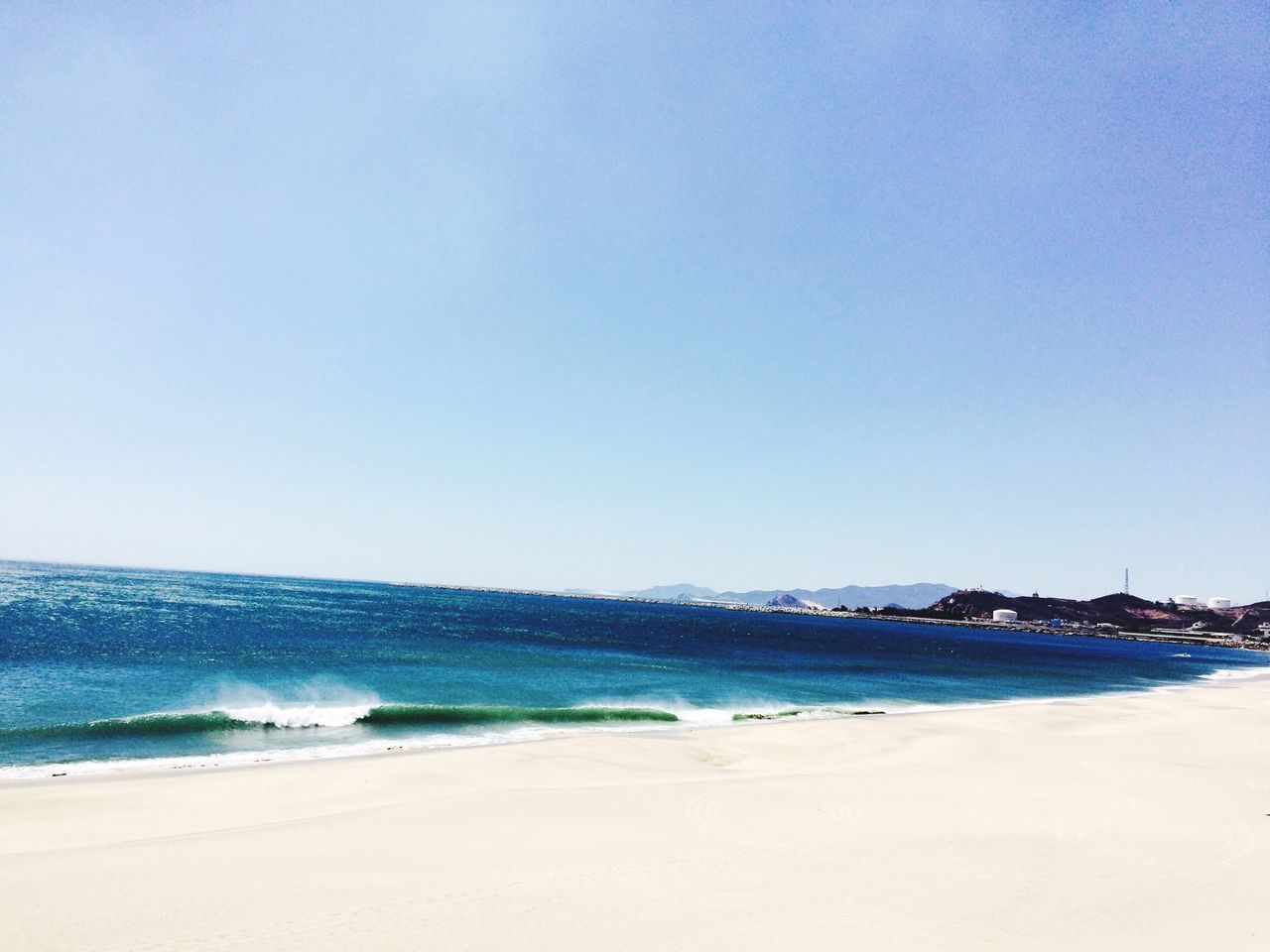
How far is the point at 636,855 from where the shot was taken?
10016mm

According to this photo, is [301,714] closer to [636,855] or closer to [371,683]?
[371,683]

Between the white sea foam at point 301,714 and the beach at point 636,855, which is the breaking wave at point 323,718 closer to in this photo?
the white sea foam at point 301,714

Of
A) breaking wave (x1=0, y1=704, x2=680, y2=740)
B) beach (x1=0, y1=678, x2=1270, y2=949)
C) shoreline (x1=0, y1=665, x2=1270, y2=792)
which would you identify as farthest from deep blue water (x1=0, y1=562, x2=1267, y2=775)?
beach (x1=0, y1=678, x2=1270, y2=949)

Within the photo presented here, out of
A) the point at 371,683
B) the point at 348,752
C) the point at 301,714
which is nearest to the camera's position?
the point at 348,752

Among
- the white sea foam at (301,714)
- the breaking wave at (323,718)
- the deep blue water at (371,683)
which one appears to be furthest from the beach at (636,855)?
the white sea foam at (301,714)

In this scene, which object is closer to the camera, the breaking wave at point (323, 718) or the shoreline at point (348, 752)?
the shoreline at point (348, 752)

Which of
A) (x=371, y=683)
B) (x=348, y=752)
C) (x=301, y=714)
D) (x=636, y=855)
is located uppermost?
(x=636, y=855)

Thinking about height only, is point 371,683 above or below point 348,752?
below

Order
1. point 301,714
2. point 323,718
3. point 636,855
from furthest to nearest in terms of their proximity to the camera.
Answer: point 301,714 < point 323,718 < point 636,855

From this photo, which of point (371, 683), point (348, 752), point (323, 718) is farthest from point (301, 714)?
point (371, 683)

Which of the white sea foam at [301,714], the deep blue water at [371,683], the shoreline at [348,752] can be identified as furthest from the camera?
the white sea foam at [301,714]

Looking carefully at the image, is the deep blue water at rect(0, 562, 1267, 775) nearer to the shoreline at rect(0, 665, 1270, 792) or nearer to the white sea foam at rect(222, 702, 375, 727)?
the white sea foam at rect(222, 702, 375, 727)

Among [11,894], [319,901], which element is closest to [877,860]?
[319,901]

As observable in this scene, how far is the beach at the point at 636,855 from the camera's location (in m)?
7.57
